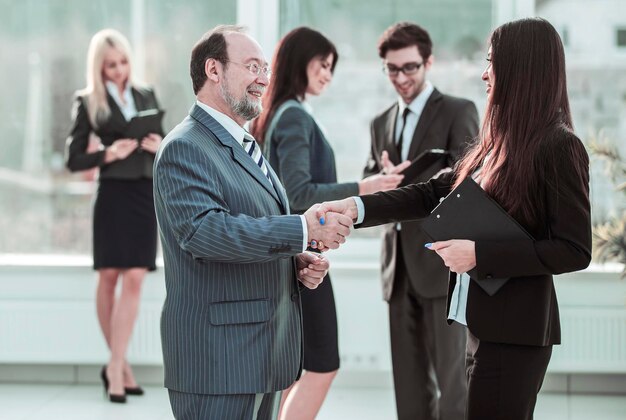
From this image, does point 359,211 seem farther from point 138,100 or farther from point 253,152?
point 138,100

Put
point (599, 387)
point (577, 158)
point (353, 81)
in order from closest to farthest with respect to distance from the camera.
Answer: point (577, 158) → point (599, 387) → point (353, 81)

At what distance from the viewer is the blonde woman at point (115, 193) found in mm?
4637

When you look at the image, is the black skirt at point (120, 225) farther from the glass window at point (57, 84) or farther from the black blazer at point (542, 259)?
the black blazer at point (542, 259)

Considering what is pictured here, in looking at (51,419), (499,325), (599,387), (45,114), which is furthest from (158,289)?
(499,325)

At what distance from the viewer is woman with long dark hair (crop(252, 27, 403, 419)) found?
3.26 m

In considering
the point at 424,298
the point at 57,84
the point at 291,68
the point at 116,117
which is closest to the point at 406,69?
the point at 291,68

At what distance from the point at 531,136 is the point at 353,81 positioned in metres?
3.06

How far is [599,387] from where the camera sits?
4.86m

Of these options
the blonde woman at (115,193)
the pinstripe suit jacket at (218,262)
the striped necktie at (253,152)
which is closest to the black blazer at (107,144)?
the blonde woman at (115,193)

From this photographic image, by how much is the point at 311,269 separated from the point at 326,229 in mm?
162

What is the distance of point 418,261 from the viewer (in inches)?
138

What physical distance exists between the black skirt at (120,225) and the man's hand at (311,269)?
233 centimetres

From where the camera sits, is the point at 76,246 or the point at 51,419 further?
the point at 76,246

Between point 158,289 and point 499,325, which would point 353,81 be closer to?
point 158,289
